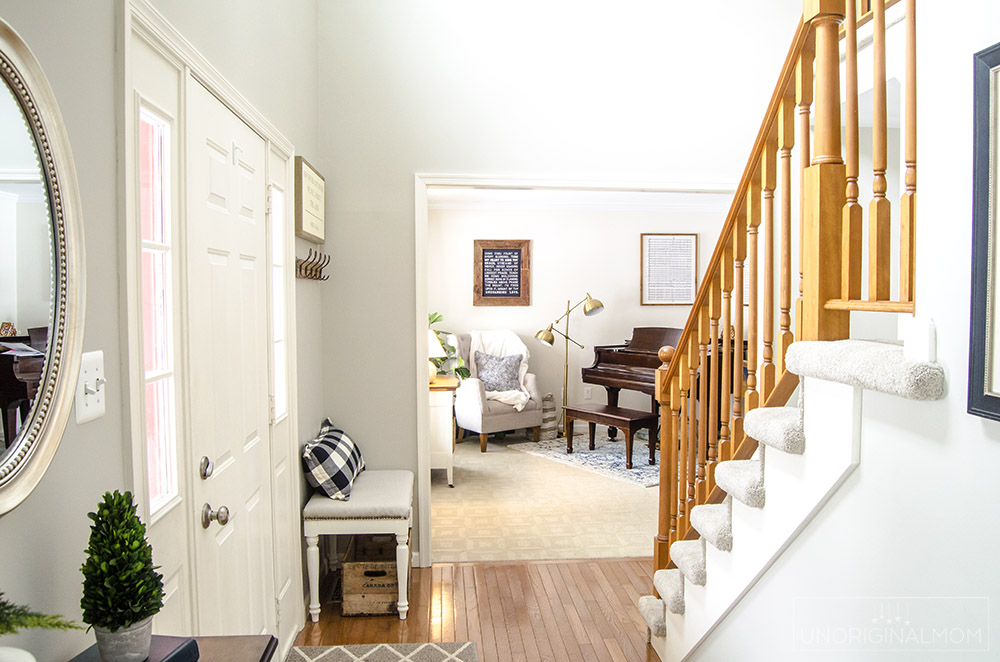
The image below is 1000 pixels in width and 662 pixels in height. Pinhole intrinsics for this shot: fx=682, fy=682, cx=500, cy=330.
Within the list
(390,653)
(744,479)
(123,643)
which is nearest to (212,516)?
(123,643)

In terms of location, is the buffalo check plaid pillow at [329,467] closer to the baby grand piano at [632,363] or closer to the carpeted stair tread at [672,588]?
the carpeted stair tread at [672,588]

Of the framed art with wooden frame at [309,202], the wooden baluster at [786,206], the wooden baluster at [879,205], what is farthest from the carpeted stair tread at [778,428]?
the framed art with wooden frame at [309,202]

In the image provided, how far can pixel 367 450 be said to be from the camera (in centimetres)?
352

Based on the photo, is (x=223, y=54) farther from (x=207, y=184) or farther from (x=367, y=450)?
(x=367, y=450)

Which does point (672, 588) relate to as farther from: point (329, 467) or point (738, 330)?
point (329, 467)

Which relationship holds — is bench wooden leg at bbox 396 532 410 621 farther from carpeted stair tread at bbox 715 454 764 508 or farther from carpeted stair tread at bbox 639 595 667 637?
carpeted stair tread at bbox 715 454 764 508

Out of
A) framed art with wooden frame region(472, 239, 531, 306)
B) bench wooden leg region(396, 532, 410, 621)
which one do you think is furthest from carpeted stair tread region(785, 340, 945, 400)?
framed art with wooden frame region(472, 239, 531, 306)

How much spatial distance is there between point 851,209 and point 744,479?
2.52 ft

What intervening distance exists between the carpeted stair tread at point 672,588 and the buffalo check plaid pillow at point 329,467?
1.37 meters

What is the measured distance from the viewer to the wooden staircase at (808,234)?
4.44ft

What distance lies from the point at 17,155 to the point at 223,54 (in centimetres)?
119

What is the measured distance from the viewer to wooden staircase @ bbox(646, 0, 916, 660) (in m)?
1.35

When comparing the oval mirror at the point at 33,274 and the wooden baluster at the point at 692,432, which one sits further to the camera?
the wooden baluster at the point at 692,432

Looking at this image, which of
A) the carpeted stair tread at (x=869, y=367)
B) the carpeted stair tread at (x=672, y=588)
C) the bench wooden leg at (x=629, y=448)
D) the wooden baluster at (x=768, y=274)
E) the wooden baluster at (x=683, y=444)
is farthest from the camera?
the bench wooden leg at (x=629, y=448)
